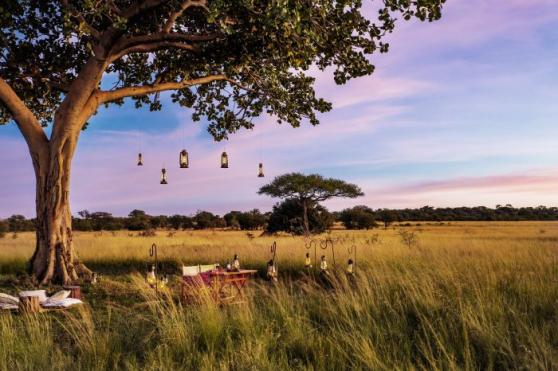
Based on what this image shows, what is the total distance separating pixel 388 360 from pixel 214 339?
7.37 ft

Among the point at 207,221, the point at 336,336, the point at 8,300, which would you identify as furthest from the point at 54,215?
the point at 207,221

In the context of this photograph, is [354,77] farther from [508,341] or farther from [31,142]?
[508,341]

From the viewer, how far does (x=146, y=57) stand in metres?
18.0

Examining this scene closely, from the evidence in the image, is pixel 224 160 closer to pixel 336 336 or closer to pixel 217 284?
pixel 217 284

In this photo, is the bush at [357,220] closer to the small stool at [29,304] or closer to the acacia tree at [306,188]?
the acacia tree at [306,188]

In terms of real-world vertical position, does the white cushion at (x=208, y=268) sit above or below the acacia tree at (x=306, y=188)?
below

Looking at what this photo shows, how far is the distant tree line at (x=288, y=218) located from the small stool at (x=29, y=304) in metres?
29.8

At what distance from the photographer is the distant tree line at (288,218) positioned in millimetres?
42344

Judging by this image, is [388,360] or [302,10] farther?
[302,10]

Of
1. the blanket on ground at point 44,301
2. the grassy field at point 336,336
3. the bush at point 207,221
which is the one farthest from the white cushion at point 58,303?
the bush at point 207,221

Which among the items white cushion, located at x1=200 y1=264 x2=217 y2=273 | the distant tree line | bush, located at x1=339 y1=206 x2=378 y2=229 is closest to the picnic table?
white cushion, located at x1=200 y1=264 x2=217 y2=273

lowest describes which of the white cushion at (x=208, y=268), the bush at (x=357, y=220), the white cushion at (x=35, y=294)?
the white cushion at (x=35, y=294)

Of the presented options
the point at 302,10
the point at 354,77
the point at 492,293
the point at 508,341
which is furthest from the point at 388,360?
the point at 354,77

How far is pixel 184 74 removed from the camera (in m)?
16.4
